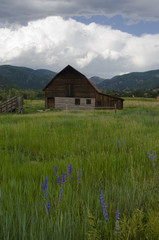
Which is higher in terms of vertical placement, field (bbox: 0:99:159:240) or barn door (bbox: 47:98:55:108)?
barn door (bbox: 47:98:55:108)

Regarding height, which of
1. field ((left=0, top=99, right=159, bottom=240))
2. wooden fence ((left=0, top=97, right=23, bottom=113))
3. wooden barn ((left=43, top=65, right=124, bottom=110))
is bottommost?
field ((left=0, top=99, right=159, bottom=240))

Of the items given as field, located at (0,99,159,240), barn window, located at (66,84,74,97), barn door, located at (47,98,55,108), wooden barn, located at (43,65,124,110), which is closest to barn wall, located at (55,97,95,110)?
wooden barn, located at (43,65,124,110)

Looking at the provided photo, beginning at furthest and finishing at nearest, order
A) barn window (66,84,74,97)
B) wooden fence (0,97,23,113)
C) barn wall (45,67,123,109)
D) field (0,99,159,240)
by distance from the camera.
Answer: barn window (66,84,74,97)
barn wall (45,67,123,109)
wooden fence (0,97,23,113)
field (0,99,159,240)

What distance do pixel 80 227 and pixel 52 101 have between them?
37.2 metres

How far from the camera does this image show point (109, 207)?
193 centimetres

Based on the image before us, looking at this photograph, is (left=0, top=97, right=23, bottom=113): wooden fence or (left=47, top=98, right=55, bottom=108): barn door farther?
(left=47, top=98, right=55, bottom=108): barn door

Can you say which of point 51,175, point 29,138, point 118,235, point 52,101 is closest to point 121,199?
point 118,235

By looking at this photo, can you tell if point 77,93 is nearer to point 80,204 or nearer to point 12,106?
point 12,106

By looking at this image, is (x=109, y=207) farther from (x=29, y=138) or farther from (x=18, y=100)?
(x=18, y=100)

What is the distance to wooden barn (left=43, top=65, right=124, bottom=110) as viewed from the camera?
1393 inches

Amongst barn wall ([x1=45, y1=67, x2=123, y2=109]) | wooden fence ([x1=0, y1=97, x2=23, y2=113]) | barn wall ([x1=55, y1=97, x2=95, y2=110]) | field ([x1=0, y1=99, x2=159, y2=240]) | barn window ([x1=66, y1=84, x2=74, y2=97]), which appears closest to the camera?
field ([x1=0, y1=99, x2=159, y2=240])

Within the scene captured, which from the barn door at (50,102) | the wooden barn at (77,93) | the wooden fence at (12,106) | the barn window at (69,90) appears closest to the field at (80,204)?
the wooden fence at (12,106)

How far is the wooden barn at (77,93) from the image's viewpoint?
3538cm

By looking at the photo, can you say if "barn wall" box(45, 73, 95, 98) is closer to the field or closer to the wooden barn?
the wooden barn
